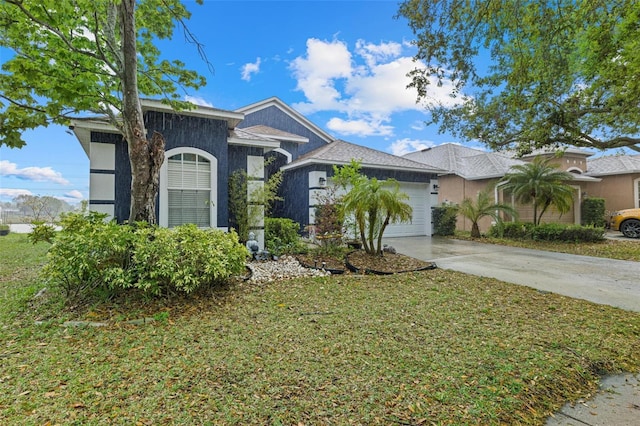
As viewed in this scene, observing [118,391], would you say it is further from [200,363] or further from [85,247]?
[85,247]

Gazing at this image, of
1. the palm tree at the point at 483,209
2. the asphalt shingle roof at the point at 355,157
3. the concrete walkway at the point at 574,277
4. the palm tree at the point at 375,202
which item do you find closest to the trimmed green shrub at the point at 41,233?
the palm tree at the point at 375,202

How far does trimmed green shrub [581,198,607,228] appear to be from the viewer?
16109 mm

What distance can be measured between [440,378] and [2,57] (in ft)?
29.1

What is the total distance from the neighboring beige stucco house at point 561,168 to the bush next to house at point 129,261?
14.0 meters

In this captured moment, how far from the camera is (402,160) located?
14562mm

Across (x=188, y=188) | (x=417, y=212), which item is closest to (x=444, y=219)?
(x=417, y=212)

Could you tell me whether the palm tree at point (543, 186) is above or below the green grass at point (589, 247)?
above

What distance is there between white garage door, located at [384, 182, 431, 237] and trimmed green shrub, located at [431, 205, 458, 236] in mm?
339

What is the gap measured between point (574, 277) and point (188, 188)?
8.94 meters

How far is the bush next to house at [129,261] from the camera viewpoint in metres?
4.25

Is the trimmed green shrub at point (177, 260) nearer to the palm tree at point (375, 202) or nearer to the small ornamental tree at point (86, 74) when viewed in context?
the small ornamental tree at point (86, 74)

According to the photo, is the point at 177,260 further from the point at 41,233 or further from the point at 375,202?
the point at 375,202

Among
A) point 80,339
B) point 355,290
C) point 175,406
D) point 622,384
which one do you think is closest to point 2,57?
point 80,339

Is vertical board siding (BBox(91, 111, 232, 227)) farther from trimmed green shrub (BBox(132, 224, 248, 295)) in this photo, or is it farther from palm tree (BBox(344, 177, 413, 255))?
palm tree (BBox(344, 177, 413, 255))
